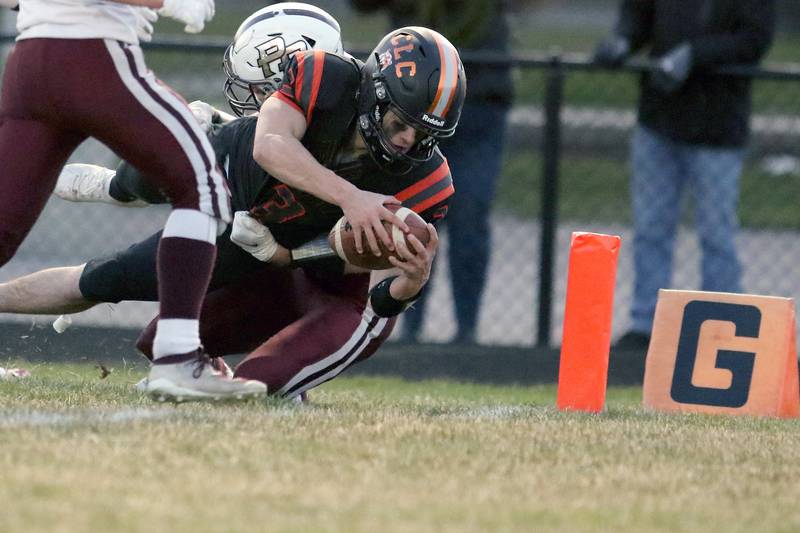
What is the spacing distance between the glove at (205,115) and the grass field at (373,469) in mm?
1191

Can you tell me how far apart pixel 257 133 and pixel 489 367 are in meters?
3.12

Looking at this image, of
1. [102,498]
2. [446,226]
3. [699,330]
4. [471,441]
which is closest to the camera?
[102,498]

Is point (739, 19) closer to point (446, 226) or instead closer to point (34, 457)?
point (446, 226)

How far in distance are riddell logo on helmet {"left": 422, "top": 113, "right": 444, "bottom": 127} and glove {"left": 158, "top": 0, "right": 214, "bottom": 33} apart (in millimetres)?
837

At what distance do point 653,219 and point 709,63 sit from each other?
0.87 metres

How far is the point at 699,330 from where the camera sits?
19.4 ft

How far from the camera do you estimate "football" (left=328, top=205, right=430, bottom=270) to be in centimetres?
488

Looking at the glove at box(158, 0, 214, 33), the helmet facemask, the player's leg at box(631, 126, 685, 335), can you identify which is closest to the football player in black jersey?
the helmet facemask

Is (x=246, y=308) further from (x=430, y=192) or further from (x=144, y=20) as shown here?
(x=144, y=20)

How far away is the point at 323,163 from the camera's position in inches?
207

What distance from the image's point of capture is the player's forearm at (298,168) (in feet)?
15.8

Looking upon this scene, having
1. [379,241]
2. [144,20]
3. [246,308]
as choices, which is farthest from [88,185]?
[379,241]

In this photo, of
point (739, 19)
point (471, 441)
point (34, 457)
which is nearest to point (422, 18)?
point (739, 19)

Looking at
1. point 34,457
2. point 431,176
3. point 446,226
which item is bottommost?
point 446,226
